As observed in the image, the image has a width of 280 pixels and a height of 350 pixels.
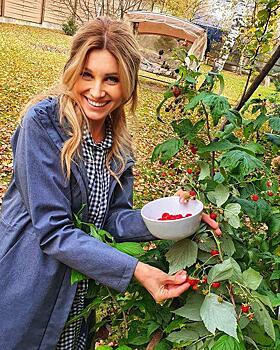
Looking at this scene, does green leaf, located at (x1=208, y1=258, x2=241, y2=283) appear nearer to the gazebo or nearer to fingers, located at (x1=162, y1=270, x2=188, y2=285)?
fingers, located at (x1=162, y1=270, x2=188, y2=285)

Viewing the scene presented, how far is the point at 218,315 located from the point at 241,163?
373mm

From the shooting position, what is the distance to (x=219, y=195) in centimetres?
126

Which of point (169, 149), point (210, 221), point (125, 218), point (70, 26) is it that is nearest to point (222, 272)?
point (210, 221)

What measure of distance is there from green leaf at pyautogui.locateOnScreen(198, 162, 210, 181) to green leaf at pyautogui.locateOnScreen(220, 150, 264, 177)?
152mm

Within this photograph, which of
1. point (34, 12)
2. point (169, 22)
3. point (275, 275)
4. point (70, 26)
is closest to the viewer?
point (275, 275)

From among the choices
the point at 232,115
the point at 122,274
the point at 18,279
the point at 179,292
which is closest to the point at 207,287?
the point at 179,292

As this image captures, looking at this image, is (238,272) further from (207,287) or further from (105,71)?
(105,71)

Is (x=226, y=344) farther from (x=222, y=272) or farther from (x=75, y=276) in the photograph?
(x=75, y=276)

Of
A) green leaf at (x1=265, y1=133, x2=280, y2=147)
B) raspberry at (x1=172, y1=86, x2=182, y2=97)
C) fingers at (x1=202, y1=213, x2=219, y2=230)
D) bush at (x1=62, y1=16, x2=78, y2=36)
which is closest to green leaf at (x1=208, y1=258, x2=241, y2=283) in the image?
fingers at (x1=202, y1=213, x2=219, y2=230)

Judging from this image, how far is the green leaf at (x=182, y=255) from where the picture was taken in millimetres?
1141

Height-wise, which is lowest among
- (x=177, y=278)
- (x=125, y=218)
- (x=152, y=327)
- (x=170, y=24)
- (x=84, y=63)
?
(x=170, y=24)

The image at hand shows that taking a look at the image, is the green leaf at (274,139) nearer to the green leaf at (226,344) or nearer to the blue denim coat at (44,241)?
the blue denim coat at (44,241)

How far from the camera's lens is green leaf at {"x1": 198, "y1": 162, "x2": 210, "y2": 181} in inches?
53.0

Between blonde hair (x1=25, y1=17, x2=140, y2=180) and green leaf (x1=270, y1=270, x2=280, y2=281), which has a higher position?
blonde hair (x1=25, y1=17, x2=140, y2=180)
